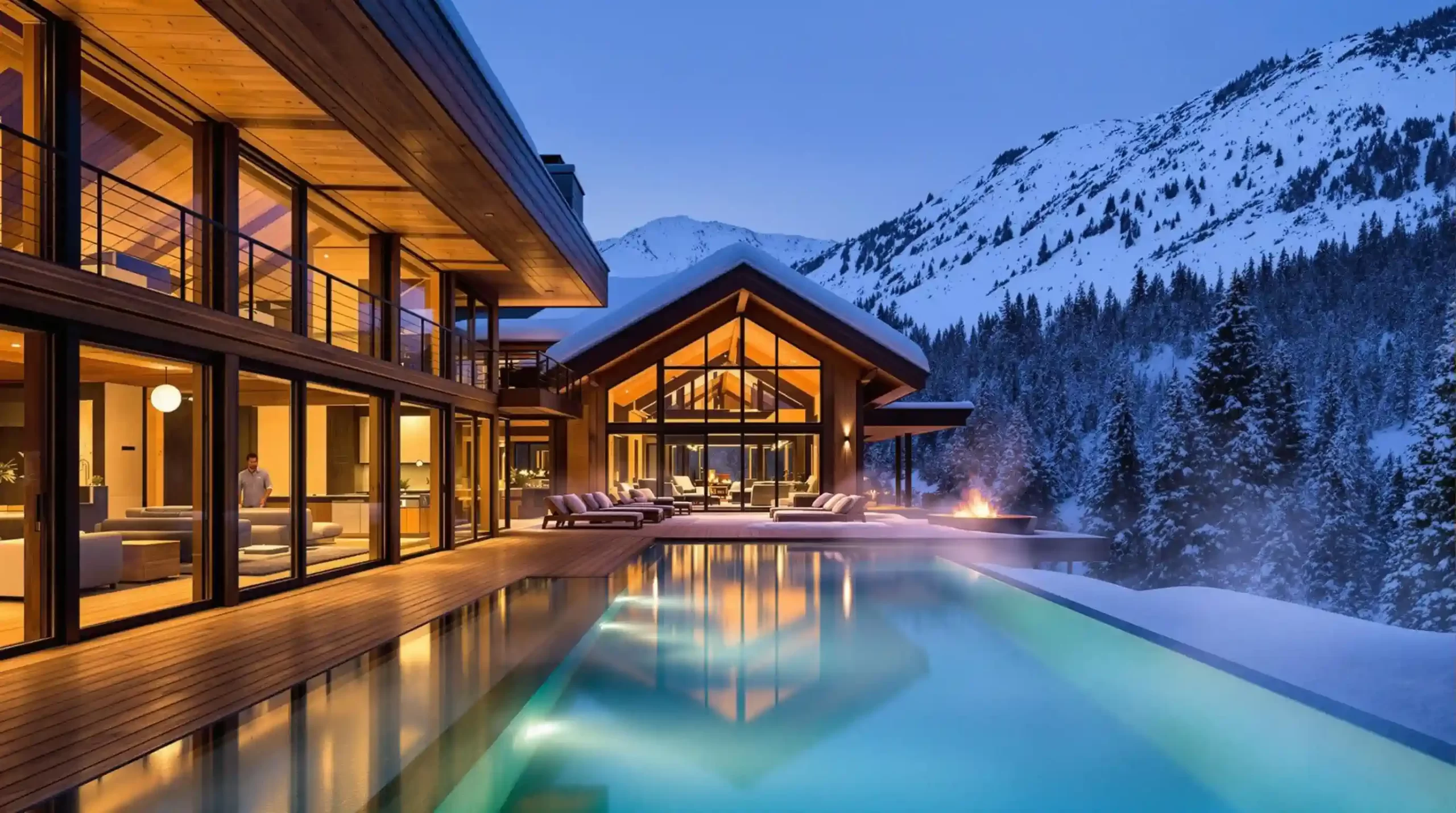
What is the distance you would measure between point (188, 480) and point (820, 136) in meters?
142

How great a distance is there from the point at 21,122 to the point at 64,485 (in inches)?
91.2

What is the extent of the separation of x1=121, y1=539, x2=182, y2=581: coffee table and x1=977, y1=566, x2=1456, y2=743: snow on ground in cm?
824

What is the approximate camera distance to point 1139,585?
123 ft

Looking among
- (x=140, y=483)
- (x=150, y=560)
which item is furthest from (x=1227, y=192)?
(x=150, y=560)

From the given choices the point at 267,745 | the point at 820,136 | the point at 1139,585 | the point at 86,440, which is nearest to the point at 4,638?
the point at 86,440

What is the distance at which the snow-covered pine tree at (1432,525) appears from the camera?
25.3m

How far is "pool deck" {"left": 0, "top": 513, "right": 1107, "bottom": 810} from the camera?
3.95m

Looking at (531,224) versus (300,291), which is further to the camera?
(531,224)

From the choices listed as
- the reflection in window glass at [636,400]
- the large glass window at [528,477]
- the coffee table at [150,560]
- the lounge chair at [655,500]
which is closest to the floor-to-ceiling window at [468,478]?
the large glass window at [528,477]

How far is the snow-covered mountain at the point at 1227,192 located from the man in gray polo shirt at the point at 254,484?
407 ft

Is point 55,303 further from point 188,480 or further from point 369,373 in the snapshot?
point 369,373

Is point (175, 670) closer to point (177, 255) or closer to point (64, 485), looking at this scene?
point (64, 485)

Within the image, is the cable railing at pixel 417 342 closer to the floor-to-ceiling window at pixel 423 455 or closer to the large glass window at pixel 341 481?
the floor-to-ceiling window at pixel 423 455

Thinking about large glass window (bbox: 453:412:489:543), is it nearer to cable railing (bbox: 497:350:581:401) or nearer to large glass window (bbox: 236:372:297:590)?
cable railing (bbox: 497:350:581:401)
